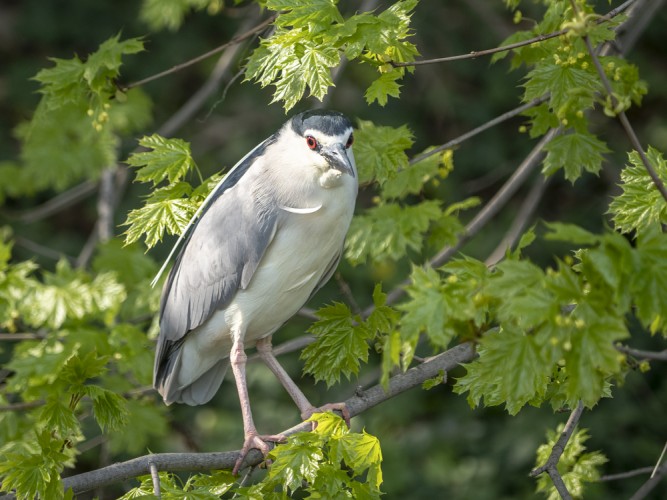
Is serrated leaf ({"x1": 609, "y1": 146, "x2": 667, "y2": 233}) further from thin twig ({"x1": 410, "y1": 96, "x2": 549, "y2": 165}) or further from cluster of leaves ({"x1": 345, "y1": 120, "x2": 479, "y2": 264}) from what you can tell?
cluster of leaves ({"x1": 345, "y1": 120, "x2": 479, "y2": 264})

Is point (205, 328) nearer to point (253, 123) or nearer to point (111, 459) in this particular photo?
point (111, 459)

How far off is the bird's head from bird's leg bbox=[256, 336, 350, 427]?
65cm

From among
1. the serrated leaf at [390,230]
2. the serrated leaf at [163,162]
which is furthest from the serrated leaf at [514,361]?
the serrated leaf at [390,230]

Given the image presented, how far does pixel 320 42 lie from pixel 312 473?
1.03 metres

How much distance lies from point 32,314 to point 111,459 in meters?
1.13

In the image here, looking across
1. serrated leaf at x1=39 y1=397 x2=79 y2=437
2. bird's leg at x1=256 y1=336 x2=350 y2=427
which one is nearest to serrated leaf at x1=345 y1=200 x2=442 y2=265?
bird's leg at x1=256 y1=336 x2=350 y2=427

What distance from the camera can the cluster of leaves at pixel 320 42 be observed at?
2203mm

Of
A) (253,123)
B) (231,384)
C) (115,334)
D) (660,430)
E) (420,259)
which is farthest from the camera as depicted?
(253,123)

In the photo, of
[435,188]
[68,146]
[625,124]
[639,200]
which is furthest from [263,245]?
[68,146]

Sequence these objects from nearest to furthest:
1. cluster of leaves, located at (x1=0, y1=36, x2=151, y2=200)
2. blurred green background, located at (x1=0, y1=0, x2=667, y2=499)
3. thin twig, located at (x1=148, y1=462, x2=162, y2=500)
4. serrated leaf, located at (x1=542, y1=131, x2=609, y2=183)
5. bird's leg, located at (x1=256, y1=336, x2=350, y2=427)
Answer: thin twig, located at (x1=148, y1=462, x2=162, y2=500)
bird's leg, located at (x1=256, y1=336, x2=350, y2=427)
serrated leaf, located at (x1=542, y1=131, x2=609, y2=183)
cluster of leaves, located at (x1=0, y1=36, x2=151, y2=200)
blurred green background, located at (x1=0, y1=0, x2=667, y2=499)

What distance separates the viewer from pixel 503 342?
5.61 feet

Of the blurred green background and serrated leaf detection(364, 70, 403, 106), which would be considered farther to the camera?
the blurred green background

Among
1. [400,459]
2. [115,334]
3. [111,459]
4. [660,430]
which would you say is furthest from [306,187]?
[660,430]

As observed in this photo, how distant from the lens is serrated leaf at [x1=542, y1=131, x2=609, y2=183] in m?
2.64
